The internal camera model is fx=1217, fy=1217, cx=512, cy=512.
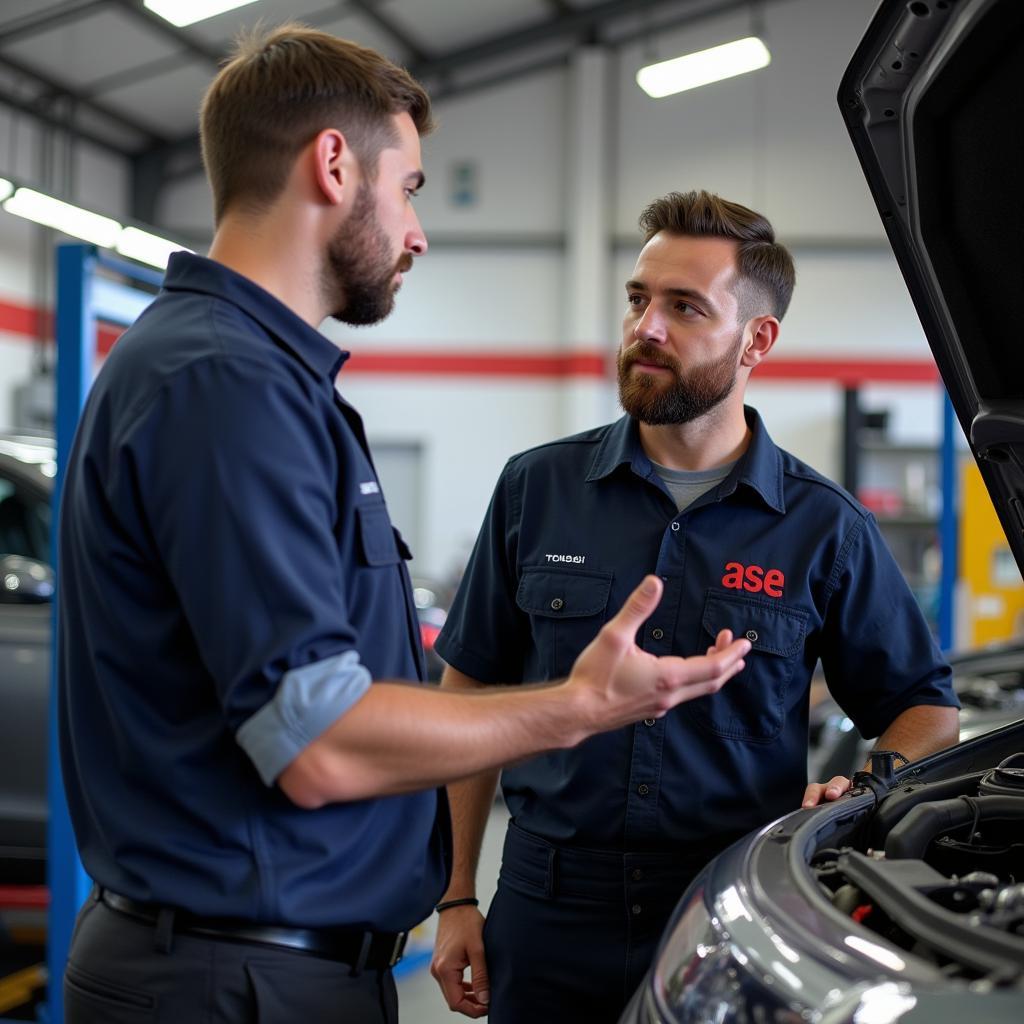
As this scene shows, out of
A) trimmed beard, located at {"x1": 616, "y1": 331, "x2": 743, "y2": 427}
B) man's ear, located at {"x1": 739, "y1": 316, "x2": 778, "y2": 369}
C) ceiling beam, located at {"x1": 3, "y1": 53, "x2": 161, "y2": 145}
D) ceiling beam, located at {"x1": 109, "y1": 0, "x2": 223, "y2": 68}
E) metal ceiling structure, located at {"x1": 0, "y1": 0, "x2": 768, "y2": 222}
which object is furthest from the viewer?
ceiling beam, located at {"x1": 3, "y1": 53, "x2": 161, "y2": 145}

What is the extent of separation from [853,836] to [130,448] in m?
1.01

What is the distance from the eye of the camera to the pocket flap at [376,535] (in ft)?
4.44

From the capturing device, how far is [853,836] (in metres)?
1.56

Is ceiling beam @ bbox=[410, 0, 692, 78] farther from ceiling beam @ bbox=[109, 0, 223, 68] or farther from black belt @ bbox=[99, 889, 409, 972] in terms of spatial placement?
black belt @ bbox=[99, 889, 409, 972]

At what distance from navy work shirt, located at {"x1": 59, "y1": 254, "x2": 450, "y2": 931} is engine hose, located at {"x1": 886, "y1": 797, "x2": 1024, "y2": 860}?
571mm

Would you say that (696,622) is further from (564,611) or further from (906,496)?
(906,496)

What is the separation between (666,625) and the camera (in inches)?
72.5

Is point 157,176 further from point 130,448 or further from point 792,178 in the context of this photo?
point 130,448

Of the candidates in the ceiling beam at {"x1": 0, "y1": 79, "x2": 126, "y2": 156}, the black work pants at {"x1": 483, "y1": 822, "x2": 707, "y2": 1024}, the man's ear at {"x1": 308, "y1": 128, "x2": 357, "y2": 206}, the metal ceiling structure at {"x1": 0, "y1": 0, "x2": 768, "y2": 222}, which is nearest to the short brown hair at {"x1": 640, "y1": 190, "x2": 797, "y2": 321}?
the man's ear at {"x1": 308, "y1": 128, "x2": 357, "y2": 206}

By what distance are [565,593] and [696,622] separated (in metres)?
0.21

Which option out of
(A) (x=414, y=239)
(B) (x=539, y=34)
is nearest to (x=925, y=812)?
(A) (x=414, y=239)

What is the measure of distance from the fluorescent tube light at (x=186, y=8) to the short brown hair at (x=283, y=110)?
617 centimetres

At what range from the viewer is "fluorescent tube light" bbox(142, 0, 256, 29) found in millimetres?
6973

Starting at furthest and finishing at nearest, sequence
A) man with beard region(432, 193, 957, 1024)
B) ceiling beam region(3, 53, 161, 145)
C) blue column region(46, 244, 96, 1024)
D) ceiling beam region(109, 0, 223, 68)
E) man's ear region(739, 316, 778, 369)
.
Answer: ceiling beam region(3, 53, 161, 145)
ceiling beam region(109, 0, 223, 68)
blue column region(46, 244, 96, 1024)
man's ear region(739, 316, 778, 369)
man with beard region(432, 193, 957, 1024)
